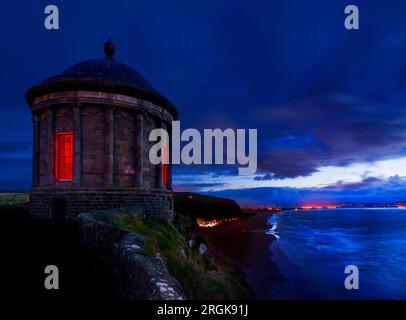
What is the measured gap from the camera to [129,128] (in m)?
15.7

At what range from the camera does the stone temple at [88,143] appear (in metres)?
14.1

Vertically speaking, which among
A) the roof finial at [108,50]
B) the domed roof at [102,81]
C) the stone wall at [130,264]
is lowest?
the stone wall at [130,264]

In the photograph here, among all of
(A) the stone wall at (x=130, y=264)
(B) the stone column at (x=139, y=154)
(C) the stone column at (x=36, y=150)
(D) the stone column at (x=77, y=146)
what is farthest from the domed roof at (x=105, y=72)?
(A) the stone wall at (x=130, y=264)

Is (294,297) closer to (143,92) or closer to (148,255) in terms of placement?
(148,255)

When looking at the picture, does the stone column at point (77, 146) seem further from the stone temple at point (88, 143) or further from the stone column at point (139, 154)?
the stone column at point (139, 154)

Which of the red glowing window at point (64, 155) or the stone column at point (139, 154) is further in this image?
the stone column at point (139, 154)

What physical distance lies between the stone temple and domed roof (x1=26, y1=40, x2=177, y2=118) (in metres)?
0.05

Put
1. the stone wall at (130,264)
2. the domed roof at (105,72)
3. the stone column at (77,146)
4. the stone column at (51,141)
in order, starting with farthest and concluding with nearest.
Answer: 1. the domed roof at (105,72)
2. the stone column at (51,141)
3. the stone column at (77,146)
4. the stone wall at (130,264)

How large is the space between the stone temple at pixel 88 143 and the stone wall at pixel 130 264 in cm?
621

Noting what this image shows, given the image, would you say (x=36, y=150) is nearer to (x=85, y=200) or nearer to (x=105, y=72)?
(x=85, y=200)

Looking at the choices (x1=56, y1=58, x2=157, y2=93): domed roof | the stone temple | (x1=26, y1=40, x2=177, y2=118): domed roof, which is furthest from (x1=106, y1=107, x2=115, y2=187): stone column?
(x1=56, y1=58, x2=157, y2=93): domed roof

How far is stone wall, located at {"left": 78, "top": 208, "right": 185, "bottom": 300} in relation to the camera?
4703mm
